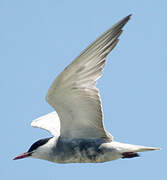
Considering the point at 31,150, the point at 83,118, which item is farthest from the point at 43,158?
the point at 83,118

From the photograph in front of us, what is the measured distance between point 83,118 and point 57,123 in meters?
1.52

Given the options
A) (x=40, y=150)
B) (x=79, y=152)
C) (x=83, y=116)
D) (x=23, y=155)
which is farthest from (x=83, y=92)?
(x=23, y=155)

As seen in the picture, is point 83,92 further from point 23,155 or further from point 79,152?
point 23,155

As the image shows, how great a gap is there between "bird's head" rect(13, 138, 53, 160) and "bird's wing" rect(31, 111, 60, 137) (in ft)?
1.53

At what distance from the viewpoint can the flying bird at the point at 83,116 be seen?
785 centimetres

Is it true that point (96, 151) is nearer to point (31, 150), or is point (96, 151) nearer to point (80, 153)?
point (80, 153)

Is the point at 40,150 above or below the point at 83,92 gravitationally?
below

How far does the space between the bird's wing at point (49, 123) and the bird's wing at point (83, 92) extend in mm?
838

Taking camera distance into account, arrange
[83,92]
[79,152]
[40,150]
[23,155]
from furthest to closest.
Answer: [23,155] → [40,150] → [79,152] → [83,92]

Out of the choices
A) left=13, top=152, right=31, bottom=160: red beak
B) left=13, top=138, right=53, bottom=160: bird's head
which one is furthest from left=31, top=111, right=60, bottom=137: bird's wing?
left=13, top=152, right=31, bottom=160: red beak

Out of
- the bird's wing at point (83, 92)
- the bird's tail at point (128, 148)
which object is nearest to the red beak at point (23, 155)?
the bird's wing at point (83, 92)

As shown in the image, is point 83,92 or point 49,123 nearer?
point 83,92

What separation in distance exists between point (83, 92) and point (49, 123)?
6.44ft

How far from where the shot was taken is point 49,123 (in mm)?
9977
